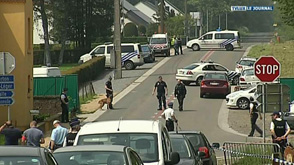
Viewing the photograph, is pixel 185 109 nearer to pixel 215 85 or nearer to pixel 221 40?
pixel 215 85

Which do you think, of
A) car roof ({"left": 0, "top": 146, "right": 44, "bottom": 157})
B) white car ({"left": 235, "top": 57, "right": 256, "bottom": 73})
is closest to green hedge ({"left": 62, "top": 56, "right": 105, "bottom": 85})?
white car ({"left": 235, "top": 57, "right": 256, "bottom": 73})

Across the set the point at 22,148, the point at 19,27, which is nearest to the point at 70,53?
the point at 19,27

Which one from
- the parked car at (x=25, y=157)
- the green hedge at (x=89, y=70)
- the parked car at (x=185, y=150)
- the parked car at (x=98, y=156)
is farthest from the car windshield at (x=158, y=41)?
the parked car at (x=25, y=157)

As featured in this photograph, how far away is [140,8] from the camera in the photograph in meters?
153

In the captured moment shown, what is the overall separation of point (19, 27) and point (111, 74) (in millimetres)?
23994

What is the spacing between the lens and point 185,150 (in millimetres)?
16766

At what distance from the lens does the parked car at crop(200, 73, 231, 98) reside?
4281cm

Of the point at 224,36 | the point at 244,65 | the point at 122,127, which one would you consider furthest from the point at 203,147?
the point at 224,36

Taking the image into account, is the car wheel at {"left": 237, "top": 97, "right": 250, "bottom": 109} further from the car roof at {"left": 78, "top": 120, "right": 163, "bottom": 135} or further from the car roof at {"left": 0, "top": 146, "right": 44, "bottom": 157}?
the car roof at {"left": 0, "top": 146, "right": 44, "bottom": 157}

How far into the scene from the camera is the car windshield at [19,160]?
955cm

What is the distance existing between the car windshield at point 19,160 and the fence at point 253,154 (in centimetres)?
1074

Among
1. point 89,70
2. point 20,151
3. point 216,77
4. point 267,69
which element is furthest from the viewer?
point 89,70

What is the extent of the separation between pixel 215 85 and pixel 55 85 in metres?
8.70

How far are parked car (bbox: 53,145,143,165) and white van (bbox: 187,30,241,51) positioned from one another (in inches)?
2431
